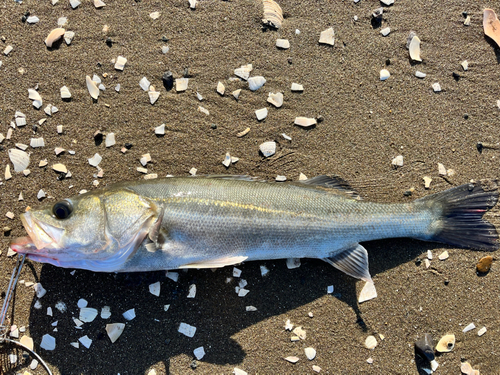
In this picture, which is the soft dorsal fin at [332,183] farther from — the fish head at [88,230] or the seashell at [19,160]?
the seashell at [19,160]

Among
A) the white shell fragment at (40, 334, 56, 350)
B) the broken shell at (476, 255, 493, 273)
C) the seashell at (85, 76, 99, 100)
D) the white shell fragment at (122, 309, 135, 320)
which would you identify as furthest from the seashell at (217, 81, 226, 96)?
the broken shell at (476, 255, 493, 273)

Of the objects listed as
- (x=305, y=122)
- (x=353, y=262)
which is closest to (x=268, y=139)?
(x=305, y=122)

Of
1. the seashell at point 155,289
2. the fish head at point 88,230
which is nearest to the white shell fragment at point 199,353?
the seashell at point 155,289

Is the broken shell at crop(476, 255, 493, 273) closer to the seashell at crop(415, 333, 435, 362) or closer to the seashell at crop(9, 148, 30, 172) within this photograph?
the seashell at crop(415, 333, 435, 362)

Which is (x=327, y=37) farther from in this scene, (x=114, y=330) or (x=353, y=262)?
(x=114, y=330)

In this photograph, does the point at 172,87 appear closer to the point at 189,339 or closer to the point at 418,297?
the point at 189,339

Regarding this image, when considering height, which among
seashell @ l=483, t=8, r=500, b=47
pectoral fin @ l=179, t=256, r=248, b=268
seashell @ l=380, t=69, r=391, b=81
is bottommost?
pectoral fin @ l=179, t=256, r=248, b=268

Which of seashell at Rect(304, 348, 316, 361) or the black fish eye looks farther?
seashell at Rect(304, 348, 316, 361)
